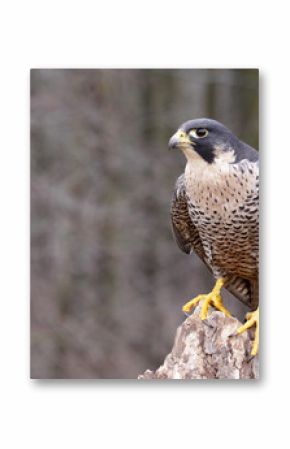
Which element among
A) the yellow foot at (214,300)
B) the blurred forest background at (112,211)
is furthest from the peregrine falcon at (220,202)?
the blurred forest background at (112,211)

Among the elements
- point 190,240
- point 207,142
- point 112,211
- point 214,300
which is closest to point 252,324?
point 214,300

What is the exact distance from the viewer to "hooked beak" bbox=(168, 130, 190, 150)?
462cm

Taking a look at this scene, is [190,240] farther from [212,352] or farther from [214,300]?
[212,352]

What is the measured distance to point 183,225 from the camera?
495 cm

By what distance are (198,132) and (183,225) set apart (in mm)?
478

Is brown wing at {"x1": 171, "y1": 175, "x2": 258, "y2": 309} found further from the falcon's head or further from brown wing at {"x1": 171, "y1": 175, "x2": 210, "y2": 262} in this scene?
the falcon's head

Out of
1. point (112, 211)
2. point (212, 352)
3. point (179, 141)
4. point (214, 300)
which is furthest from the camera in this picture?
point (112, 211)

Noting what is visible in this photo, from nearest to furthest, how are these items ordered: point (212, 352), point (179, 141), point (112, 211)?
point (179, 141)
point (212, 352)
point (112, 211)

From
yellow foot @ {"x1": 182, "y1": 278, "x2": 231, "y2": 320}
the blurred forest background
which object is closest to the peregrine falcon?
yellow foot @ {"x1": 182, "y1": 278, "x2": 231, "y2": 320}
